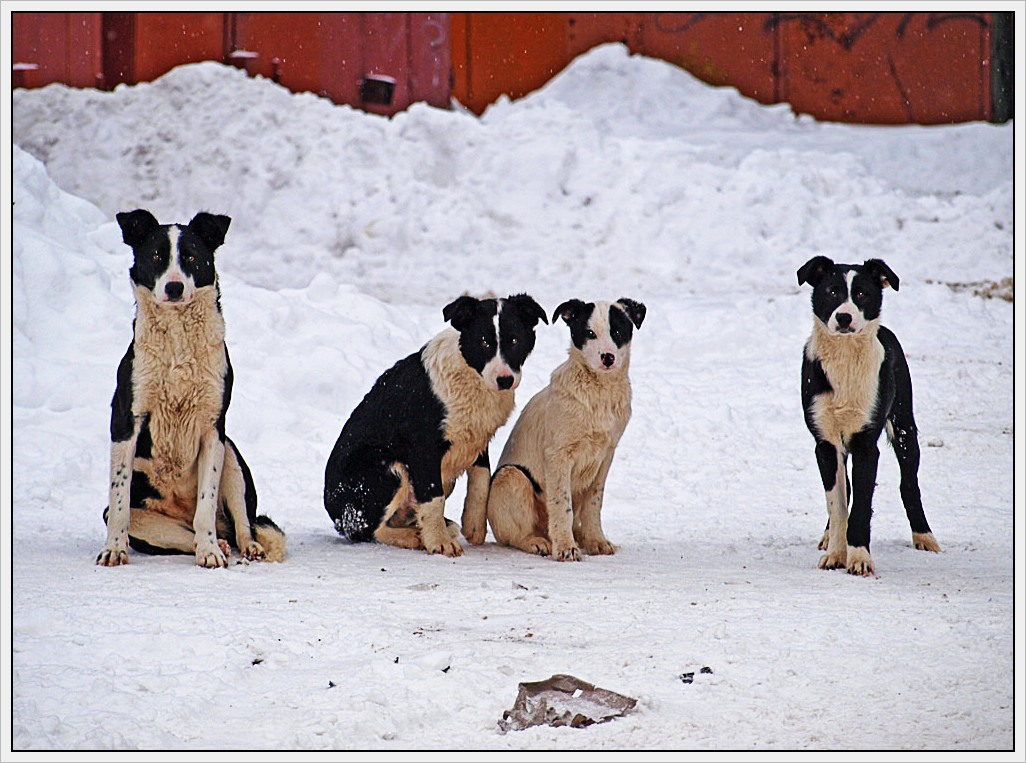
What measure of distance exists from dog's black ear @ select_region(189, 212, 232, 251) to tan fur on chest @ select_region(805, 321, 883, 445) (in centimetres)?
334

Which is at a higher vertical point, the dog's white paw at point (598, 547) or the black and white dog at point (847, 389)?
the black and white dog at point (847, 389)

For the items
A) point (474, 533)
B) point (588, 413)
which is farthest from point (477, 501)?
point (588, 413)

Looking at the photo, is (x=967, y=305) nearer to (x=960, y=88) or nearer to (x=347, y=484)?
(x=960, y=88)

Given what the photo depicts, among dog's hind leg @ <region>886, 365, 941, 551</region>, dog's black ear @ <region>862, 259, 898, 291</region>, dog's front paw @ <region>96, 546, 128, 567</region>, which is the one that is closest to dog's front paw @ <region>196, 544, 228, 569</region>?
dog's front paw @ <region>96, 546, 128, 567</region>

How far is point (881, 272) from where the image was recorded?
630 centimetres

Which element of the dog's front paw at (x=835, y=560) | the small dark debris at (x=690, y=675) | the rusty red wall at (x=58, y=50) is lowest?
the small dark debris at (x=690, y=675)

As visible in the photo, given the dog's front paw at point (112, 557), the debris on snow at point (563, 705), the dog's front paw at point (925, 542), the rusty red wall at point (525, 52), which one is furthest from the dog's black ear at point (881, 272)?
the rusty red wall at point (525, 52)

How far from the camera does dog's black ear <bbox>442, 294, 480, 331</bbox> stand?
267 inches

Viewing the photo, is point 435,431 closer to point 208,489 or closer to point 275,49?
point 208,489

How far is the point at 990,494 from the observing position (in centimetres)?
855

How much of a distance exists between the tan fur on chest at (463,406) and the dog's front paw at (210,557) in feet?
4.65

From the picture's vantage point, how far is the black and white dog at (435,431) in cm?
676

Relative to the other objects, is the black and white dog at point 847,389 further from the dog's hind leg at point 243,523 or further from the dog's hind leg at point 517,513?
the dog's hind leg at point 243,523

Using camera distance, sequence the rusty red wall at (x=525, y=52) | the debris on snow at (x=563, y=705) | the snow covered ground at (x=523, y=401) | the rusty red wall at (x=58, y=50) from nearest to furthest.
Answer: the debris on snow at (x=563, y=705), the snow covered ground at (x=523, y=401), the rusty red wall at (x=58, y=50), the rusty red wall at (x=525, y=52)
